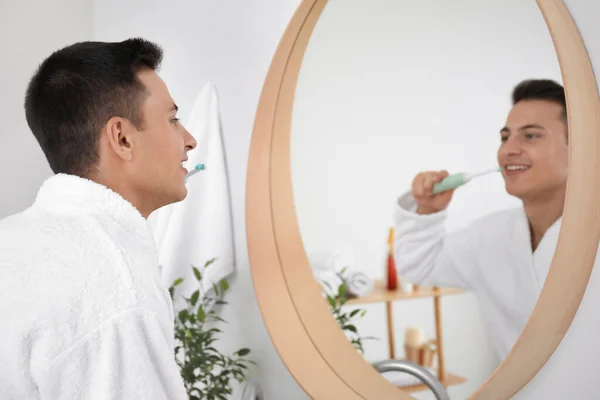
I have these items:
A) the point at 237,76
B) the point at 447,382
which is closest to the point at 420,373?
the point at 447,382

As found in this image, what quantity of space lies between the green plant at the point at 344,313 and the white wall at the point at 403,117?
0.11 ft

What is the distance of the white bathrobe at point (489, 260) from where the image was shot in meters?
1.06

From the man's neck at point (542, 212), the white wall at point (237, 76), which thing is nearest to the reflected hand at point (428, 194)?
the man's neck at point (542, 212)

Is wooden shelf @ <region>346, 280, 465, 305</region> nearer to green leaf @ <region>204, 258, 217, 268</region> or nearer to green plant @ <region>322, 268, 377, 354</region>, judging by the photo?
green plant @ <region>322, 268, 377, 354</region>

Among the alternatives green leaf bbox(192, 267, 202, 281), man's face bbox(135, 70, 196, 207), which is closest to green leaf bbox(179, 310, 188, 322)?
green leaf bbox(192, 267, 202, 281)

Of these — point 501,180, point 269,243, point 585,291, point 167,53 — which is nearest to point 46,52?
point 167,53

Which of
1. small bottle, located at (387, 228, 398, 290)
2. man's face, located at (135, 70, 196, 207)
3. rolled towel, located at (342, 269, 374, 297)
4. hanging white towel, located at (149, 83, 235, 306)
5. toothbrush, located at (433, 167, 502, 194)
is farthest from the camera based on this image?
hanging white towel, located at (149, 83, 235, 306)

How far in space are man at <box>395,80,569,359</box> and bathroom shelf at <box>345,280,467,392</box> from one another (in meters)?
0.02

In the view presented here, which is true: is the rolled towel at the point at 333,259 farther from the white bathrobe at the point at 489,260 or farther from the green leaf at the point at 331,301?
the white bathrobe at the point at 489,260

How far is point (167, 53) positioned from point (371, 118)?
2.92 feet

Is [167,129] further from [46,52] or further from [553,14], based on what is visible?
[46,52]

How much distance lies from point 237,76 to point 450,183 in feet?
2.39

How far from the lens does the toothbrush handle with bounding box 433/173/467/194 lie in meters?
1.28

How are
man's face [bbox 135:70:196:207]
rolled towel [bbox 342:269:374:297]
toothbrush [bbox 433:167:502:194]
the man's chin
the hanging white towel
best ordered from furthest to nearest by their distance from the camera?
the hanging white towel
rolled towel [bbox 342:269:374:297]
toothbrush [bbox 433:167:502:194]
the man's chin
man's face [bbox 135:70:196:207]
